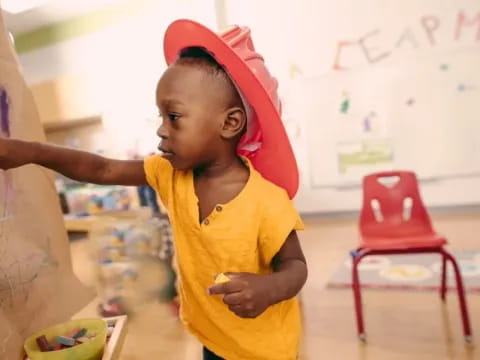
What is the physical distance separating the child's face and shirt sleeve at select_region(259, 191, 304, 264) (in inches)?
4.8

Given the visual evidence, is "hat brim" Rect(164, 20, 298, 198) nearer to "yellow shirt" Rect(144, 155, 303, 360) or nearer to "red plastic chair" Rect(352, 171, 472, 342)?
"yellow shirt" Rect(144, 155, 303, 360)

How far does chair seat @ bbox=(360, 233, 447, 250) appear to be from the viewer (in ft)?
4.36

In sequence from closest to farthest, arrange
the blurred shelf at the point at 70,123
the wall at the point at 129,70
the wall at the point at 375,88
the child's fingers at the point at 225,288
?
the child's fingers at the point at 225,288 → the wall at the point at 375,88 → the wall at the point at 129,70 → the blurred shelf at the point at 70,123

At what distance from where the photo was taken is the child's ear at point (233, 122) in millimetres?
617

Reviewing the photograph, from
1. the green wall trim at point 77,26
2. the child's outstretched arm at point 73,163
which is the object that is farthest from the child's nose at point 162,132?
the green wall trim at point 77,26

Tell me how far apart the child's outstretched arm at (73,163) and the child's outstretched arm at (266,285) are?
0.82 ft

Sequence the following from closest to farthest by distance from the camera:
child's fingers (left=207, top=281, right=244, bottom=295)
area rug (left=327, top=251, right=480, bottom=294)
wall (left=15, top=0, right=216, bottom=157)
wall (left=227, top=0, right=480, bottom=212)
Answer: child's fingers (left=207, top=281, right=244, bottom=295) < area rug (left=327, top=251, right=480, bottom=294) < wall (left=227, top=0, right=480, bottom=212) < wall (left=15, top=0, right=216, bottom=157)

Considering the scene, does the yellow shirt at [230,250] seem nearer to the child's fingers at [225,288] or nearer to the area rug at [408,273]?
the child's fingers at [225,288]

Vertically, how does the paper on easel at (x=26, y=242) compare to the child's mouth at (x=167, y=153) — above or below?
below

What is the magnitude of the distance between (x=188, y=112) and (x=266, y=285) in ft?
0.80

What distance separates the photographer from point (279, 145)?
67 centimetres

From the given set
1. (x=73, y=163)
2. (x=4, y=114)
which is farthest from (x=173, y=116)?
(x=4, y=114)

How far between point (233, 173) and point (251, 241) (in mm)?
111

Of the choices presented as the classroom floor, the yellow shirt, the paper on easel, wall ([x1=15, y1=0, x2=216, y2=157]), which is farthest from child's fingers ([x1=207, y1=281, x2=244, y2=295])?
wall ([x1=15, y1=0, x2=216, y2=157])
